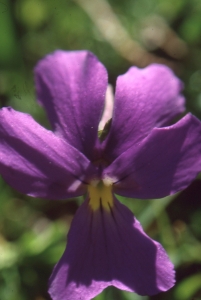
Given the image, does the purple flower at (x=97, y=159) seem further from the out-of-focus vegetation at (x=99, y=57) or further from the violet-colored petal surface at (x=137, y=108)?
the out-of-focus vegetation at (x=99, y=57)

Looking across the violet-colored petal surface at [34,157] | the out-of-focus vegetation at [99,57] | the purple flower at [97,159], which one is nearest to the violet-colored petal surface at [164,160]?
the purple flower at [97,159]

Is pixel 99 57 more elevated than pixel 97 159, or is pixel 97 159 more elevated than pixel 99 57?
pixel 99 57

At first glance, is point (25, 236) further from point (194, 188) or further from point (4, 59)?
point (4, 59)

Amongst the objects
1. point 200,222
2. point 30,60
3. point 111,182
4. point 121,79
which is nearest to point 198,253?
point 200,222

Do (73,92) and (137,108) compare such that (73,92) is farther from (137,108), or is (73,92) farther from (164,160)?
(164,160)

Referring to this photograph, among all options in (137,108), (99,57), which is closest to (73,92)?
(137,108)

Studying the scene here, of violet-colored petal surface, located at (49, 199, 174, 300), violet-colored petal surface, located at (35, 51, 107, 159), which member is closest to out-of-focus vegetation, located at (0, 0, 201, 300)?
violet-colored petal surface, located at (49, 199, 174, 300)
